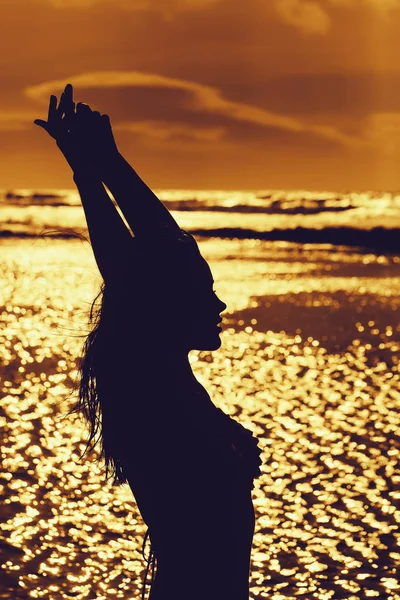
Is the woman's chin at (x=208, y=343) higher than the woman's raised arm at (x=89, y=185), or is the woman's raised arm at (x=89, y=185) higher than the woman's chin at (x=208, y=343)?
the woman's raised arm at (x=89, y=185)

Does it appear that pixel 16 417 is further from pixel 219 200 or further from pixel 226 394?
pixel 219 200

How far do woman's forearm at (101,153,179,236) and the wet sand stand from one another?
0.40 meters

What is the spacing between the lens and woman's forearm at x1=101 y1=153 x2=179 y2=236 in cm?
228

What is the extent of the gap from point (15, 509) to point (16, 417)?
10.9ft

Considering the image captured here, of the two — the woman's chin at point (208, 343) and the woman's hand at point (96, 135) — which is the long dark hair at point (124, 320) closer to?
the woman's chin at point (208, 343)

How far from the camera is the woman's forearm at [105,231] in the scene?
2.22 meters

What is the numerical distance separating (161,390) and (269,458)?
9.12 m

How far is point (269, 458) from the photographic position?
11.2m

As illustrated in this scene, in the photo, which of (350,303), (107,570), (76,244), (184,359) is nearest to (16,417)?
(107,570)

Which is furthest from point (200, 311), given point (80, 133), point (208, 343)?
point (80, 133)

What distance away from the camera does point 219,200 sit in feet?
283

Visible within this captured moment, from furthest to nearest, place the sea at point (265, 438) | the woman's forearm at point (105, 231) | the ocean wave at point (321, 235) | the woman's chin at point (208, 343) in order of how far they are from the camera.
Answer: the ocean wave at point (321, 235)
the sea at point (265, 438)
the woman's chin at point (208, 343)
the woman's forearm at point (105, 231)

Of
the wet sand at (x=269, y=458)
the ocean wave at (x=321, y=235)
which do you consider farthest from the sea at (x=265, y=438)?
the ocean wave at (x=321, y=235)

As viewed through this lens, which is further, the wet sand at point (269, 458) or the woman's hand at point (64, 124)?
the wet sand at point (269, 458)
